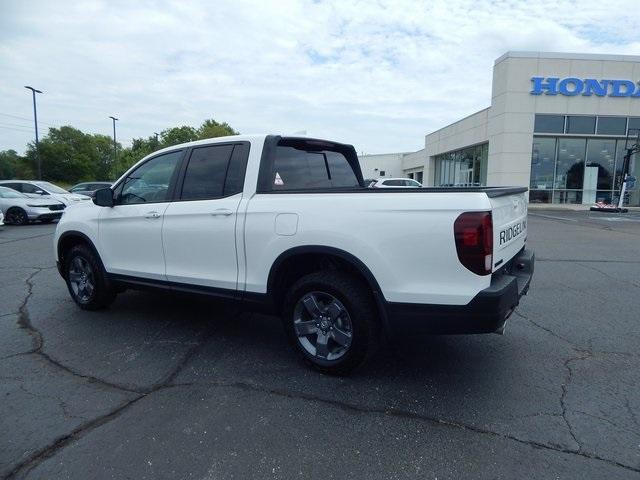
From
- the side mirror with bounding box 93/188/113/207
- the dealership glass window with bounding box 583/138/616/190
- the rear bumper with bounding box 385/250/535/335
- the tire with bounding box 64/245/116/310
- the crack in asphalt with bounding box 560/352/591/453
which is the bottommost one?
the crack in asphalt with bounding box 560/352/591/453

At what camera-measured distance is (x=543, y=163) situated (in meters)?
26.3

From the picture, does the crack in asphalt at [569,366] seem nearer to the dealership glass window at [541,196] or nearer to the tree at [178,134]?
the dealership glass window at [541,196]

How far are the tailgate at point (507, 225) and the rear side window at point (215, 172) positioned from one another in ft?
6.85

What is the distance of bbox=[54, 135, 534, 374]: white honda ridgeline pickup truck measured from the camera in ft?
9.41

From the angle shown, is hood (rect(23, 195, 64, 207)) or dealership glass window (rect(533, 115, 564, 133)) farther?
dealership glass window (rect(533, 115, 564, 133))

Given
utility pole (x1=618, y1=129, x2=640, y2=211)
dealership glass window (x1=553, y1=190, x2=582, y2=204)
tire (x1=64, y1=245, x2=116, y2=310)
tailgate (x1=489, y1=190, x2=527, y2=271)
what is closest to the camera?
tailgate (x1=489, y1=190, x2=527, y2=271)

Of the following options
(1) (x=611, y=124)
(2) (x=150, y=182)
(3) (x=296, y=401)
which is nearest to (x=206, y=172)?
(2) (x=150, y=182)

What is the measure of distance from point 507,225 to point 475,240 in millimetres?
698

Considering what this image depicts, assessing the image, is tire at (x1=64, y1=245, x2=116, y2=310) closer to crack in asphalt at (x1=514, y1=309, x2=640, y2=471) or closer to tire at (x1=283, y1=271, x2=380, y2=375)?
tire at (x1=283, y1=271, x2=380, y2=375)

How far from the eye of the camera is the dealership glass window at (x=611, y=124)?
82.7 ft

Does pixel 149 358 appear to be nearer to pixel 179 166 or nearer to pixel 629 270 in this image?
pixel 179 166

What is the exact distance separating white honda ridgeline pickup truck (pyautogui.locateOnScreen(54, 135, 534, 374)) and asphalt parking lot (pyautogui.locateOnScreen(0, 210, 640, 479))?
50 centimetres

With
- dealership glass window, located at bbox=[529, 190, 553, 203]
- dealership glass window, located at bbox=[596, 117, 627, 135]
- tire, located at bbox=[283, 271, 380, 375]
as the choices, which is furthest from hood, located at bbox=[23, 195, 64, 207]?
dealership glass window, located at bbox=[596, 117, 627, 135]

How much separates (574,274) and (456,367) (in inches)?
182
